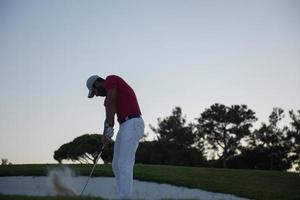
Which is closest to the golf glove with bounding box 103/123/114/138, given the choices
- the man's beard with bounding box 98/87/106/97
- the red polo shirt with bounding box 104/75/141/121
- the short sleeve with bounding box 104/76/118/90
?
the red polo shirt with bounding box 104/75/141/121

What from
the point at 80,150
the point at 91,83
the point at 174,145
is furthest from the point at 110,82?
the point at 174,145

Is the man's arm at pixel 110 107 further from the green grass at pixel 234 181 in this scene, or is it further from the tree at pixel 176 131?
the tree at pixel 176 131

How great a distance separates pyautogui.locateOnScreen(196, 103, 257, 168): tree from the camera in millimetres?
55219

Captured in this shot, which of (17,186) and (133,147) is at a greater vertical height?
(133,147)

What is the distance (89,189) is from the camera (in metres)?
14.8

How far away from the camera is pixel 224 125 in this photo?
187 feet

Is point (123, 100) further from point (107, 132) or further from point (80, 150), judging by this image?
point (80, 150)

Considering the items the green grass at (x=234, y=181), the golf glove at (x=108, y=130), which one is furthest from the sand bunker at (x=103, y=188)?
the golf glove at (x=108, y=130)

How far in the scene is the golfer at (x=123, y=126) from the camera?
25.9 feet

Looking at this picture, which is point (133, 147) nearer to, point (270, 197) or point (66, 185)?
point (66, 185)

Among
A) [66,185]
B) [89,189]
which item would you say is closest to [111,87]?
[66,185]

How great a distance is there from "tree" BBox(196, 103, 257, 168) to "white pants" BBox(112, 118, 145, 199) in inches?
1870

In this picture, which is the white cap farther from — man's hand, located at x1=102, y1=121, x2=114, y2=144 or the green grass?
the green grass

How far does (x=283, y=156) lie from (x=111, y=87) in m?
46.1
